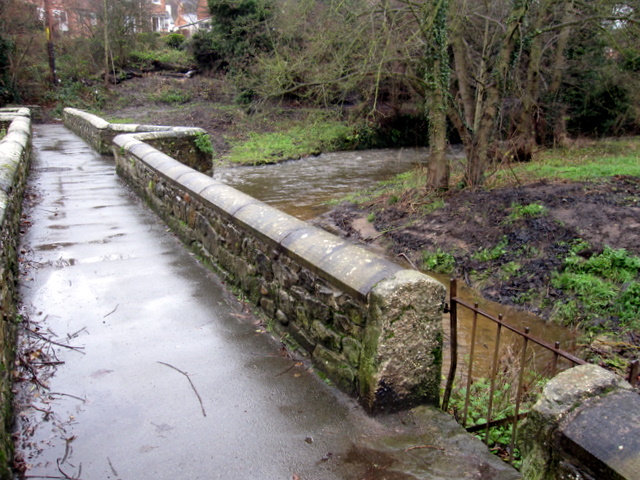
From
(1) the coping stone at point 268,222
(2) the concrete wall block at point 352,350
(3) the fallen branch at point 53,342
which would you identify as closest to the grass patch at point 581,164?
(1) the coping stone at point 268,222

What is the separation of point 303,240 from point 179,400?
4.39ft

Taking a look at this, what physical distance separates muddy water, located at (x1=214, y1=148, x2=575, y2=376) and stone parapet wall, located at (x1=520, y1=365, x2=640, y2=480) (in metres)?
4.23

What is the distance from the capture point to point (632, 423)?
186 cm

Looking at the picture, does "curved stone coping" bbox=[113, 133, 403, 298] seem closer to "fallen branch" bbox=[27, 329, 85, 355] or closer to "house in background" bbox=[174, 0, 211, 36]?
"fallen branch" bbox=[27, 329, 85, 355]

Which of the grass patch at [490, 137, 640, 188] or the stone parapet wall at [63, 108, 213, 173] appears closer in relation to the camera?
the stone parapet wall at [63, 108, 213, 173]

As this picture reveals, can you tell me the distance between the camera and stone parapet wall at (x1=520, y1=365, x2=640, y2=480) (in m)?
1.78

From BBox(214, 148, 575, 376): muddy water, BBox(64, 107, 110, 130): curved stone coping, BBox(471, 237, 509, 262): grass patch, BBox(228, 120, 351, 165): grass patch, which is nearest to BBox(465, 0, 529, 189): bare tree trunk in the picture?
BBox(214, 148, 575, 376): muddy water

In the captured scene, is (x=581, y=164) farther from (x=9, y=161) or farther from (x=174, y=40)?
(x=174, y=40)

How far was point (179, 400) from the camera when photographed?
331 centimetres

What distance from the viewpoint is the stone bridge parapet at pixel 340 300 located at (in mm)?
2951

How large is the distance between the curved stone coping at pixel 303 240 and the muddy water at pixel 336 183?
3239mm

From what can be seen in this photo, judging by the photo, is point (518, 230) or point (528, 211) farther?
point (528, 211)

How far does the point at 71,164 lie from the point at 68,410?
9.68 m

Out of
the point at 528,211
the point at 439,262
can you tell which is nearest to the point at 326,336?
the point at 439,262
